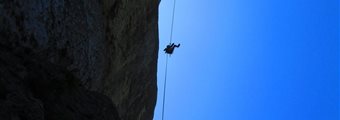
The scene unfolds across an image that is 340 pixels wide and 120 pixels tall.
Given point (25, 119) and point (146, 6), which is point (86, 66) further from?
point (146, 6)

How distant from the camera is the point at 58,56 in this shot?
7.43m

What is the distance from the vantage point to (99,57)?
9.16 meters

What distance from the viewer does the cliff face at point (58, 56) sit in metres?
5.29

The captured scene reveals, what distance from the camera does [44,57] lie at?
22.4 feet

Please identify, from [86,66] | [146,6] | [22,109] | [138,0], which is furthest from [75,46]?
[146,6]

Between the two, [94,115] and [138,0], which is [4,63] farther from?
[138,0]

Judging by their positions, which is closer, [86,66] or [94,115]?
[94,115]

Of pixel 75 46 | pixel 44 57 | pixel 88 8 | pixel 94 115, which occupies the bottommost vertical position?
pixel 94 115

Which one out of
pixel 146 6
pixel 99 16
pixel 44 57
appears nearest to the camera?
pixel 44 57

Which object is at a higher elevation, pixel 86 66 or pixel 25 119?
pixel 86 66

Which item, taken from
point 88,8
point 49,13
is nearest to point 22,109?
point 49,13

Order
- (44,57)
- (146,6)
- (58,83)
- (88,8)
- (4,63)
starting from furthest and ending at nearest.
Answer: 1. (146,6)
2. (88,8)
3. (44,57)
4. (58,83)
5. (4,63)

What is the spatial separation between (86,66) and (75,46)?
1.74 feet

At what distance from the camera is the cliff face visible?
17.4 ft
